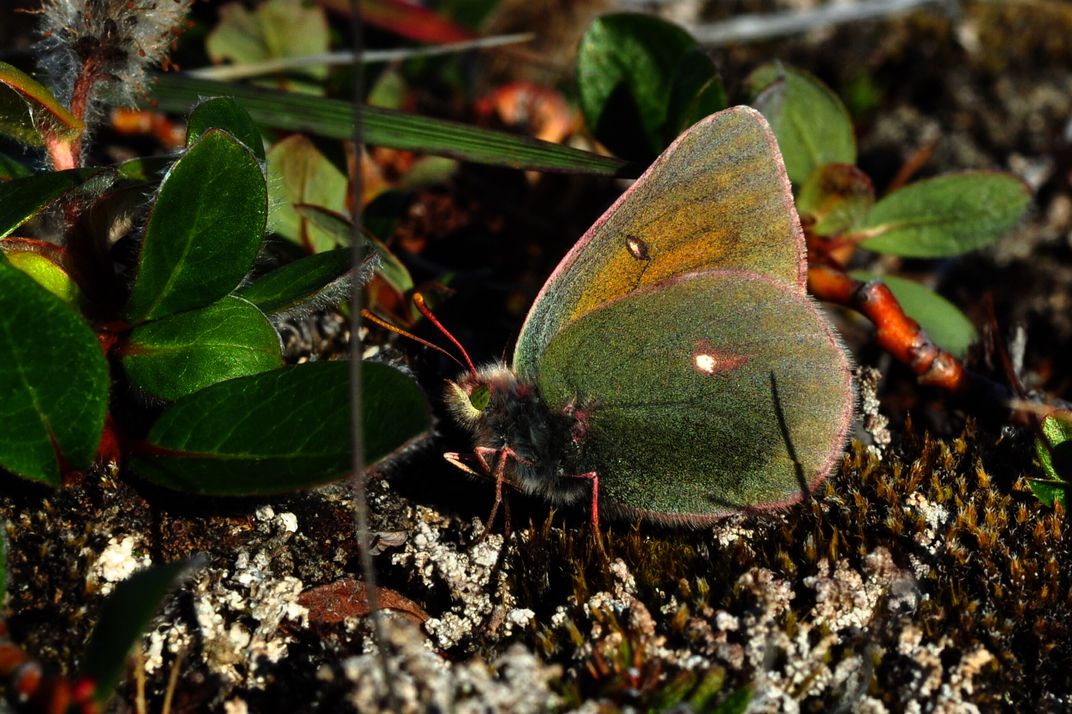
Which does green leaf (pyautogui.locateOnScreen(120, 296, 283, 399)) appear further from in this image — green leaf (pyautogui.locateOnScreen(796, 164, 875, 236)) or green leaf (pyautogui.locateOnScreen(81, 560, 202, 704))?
green leaf (pyautogui.locateOnScreen(796, 164, 875, 236))

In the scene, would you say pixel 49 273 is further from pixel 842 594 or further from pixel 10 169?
pixel 842 594

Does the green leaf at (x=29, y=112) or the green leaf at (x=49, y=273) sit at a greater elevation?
the green leaf at (x=29, y=112)

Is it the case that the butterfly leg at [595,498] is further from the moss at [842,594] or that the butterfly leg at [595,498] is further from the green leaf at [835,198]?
the green leaf at [835,198]

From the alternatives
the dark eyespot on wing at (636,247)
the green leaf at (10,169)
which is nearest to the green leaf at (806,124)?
the dark eyespot on wing at (636,247)

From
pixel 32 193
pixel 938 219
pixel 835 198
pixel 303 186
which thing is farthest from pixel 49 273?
pixel 938 219

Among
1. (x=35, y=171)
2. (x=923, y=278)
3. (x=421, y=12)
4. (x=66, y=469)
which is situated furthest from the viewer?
(x=421, y=12)

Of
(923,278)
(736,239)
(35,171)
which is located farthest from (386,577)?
(923,278)

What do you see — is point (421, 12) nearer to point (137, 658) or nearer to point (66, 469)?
point (66, 469)
